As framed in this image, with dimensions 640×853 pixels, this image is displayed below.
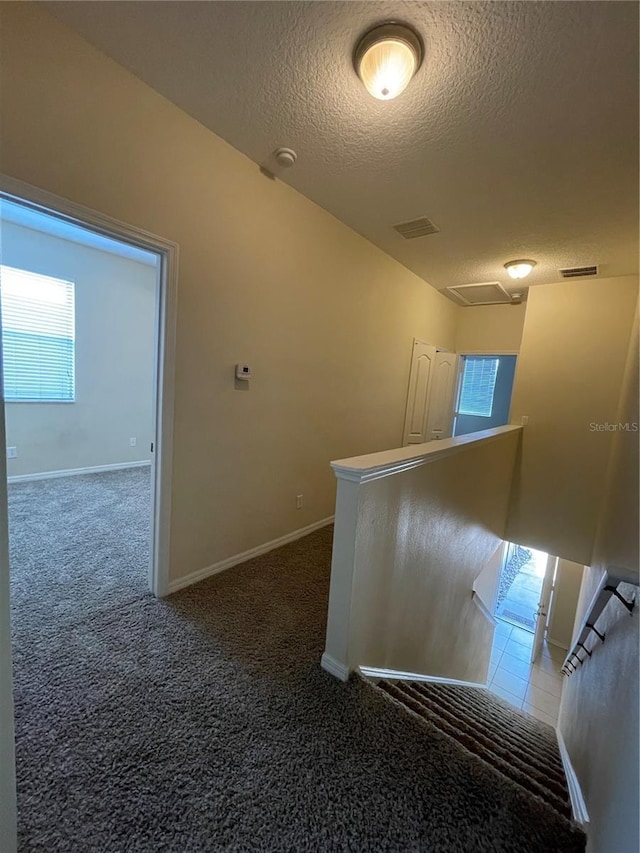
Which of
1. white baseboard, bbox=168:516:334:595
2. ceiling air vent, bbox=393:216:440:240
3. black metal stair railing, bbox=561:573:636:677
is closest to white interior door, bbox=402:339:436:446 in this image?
ceiling air vent, bbox=393:216:440:240

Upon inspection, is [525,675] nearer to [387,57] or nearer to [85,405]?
[387,57]

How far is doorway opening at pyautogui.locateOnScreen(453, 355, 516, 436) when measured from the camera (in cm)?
673

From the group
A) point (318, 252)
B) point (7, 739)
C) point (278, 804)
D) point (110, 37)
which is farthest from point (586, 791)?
point (110, 37)

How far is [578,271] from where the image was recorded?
3748 millimetres

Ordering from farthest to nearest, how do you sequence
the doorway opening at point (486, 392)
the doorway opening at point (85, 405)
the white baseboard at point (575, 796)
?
the doorway opening at point (486, 392), the doorway opening at point (85, 405), the white baseboard at point (575, 796)

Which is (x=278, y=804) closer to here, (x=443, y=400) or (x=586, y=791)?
(x=586, y=791)

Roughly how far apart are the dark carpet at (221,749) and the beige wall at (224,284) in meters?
0.63

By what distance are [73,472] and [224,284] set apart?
12.5ft

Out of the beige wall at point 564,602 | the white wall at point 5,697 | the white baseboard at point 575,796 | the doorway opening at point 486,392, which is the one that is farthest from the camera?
the doorway opening at point 486,392

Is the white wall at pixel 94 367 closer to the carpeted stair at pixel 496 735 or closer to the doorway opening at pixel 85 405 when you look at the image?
the doorway opening at pixel 85 405

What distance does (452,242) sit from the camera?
3.36 meters

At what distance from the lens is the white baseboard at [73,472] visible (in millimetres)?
4152

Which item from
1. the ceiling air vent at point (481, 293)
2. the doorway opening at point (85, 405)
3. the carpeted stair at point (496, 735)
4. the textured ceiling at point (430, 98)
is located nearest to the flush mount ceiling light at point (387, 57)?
the textured ceiling at point (430, 98)

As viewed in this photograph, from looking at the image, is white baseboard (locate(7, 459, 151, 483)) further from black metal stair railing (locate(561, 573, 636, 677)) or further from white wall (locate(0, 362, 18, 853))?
black metal stair railing (locate(561, 573, 636, 677))
